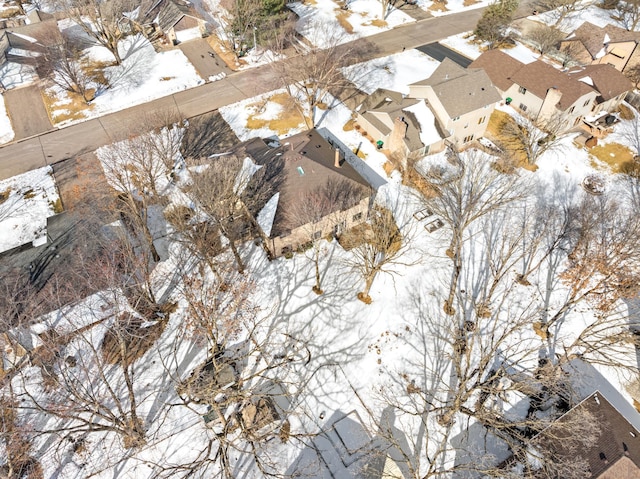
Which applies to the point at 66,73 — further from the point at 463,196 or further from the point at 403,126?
the point at 463,196

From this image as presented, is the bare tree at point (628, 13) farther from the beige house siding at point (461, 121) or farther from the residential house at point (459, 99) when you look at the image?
the beige house siding at point (461, 121)

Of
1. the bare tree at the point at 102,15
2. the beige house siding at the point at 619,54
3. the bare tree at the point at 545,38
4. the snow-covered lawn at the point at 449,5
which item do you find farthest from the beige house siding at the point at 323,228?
the snow-covered lawn at the point at 449,5

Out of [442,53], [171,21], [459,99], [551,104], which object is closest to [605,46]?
[551,104]

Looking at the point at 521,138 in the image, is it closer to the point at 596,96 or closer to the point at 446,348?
the point at 596,96

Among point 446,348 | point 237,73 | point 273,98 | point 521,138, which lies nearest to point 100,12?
point 237,73

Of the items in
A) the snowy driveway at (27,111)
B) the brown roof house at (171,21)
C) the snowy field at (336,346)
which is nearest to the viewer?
the snowy field at (336,346)

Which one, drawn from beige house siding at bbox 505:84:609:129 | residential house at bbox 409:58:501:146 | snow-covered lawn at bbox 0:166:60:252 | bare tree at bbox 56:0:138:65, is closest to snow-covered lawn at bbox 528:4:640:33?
beige house siding at bbox 505:84:609:129
